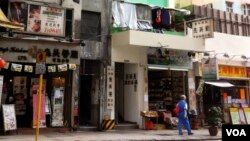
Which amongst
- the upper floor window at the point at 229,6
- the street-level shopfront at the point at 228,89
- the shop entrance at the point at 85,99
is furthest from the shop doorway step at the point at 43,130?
the upper floor window at the point at 229,6

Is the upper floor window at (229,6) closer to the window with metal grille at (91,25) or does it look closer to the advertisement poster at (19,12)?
the window with metal grille at (91,25)

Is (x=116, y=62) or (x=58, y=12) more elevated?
(x=58, y=12)

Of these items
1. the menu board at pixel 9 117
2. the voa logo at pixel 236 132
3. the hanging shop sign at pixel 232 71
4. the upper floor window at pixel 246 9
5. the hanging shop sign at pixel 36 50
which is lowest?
the menu board at pixel 9 117

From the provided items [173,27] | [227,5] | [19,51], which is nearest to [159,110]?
[173,27]

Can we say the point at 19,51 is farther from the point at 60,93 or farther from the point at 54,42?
the point at 60,93

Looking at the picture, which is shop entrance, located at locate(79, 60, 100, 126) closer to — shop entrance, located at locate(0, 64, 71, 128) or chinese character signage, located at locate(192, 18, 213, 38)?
shop entrance, located at locate(0, 64, 71, 128)

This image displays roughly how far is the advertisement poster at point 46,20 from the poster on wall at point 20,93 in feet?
7.89

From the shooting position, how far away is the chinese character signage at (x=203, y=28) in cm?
2080

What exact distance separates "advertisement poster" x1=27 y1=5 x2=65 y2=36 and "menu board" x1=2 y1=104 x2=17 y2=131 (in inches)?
149

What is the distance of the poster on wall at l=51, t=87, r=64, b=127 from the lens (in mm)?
17062

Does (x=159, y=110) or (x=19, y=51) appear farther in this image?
(x=159, y=110)

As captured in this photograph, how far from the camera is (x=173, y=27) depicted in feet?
73.0

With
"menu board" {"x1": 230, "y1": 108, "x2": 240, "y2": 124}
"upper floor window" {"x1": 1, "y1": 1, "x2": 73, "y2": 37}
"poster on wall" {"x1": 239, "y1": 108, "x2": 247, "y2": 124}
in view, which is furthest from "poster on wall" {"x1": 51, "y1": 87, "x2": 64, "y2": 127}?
"poster on wall" {"x1": 239, "y1": 108, "x2": 247, "y2": 124}

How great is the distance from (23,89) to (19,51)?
1980 millimetres
